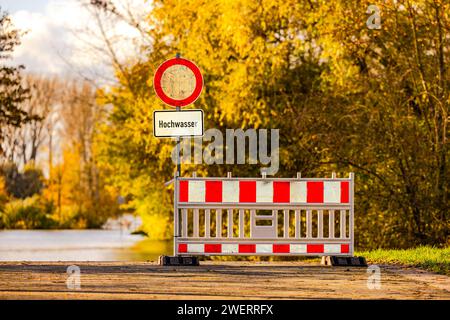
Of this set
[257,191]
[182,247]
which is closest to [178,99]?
[257,191]

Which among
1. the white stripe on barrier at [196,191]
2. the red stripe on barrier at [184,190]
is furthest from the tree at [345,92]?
the red stripe on barrier at [184,190]

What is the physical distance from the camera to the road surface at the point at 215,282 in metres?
11.5

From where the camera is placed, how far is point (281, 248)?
15.6 metres

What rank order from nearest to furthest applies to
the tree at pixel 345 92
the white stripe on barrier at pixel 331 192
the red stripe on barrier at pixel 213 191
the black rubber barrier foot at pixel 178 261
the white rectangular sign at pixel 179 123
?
the black rubber barrier foot at pixel 178 261
the red stripe on barrier at pixel 213 191
the white stripe on barrier at pixel 331 192
the white rectangular sign at pixel 179 123
the tree at pixel 345 92

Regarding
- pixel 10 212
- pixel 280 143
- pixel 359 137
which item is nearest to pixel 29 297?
pixel 359 137

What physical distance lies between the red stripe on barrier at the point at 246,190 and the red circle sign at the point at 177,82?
59.8 inches

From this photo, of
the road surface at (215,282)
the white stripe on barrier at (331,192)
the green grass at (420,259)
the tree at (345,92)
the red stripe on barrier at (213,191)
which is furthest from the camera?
the tree at (345,92)

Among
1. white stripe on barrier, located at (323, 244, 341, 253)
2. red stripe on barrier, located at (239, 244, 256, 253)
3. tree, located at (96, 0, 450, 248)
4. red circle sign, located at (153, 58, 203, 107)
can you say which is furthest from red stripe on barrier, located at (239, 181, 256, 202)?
tree, located at (96, 0, 450, 248)

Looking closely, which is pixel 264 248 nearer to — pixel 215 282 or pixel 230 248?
pixel 230 248

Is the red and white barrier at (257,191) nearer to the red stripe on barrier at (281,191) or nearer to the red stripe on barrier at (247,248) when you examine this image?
the red stripe on barrier at (281,191)

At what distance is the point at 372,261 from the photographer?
16.8m

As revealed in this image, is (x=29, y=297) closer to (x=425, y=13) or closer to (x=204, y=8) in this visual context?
(x=425, y=13)

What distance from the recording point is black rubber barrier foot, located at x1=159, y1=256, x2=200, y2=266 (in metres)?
15.3

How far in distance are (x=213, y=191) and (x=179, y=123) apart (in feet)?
3.80
